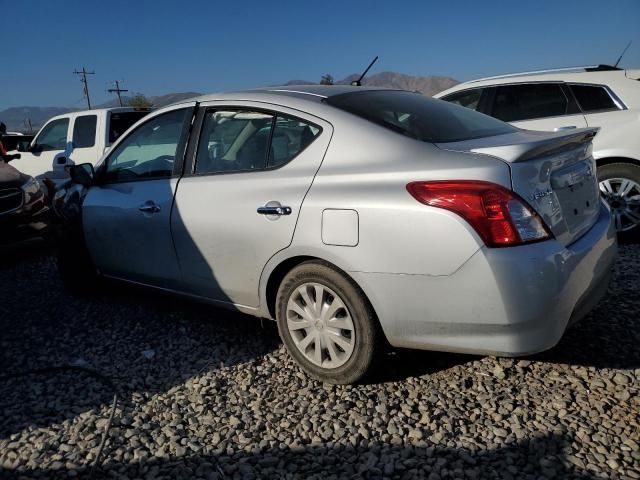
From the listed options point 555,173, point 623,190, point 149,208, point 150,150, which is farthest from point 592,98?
point 149,208

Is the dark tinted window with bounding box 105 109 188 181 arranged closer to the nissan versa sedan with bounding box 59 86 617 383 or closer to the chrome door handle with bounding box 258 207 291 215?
the nissan versa sedan with bounding box 59 86 617 383

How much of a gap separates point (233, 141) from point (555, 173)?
1.90m

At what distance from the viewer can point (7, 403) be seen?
3.13 metres

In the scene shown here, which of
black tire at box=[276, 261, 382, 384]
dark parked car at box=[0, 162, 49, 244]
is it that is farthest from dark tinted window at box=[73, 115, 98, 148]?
black tire at box=[276, 261, 382, 384]

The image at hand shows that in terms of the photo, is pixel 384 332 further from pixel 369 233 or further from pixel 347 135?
pixel 347 135

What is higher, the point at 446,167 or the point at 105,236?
the point at 446,167

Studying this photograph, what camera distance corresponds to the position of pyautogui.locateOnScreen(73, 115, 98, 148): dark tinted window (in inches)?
352

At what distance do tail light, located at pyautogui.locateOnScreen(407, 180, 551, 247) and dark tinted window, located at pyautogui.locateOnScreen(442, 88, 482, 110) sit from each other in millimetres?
4197

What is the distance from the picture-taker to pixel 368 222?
261 cm

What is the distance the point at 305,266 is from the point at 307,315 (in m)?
0.29

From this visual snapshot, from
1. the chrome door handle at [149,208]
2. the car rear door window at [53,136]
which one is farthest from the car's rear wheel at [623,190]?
the car rear door window at [53,136]

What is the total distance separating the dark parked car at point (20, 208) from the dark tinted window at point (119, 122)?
266cm

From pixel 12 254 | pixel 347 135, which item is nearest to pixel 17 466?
pixel 347 135

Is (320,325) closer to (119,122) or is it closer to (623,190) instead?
(623,190)
